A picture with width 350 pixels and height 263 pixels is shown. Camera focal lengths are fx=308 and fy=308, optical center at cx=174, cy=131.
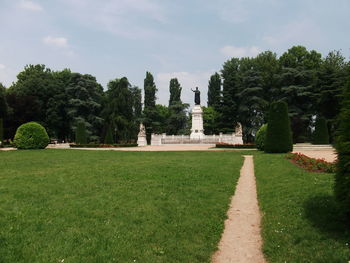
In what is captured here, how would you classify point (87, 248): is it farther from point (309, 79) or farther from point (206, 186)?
point (309, 79)

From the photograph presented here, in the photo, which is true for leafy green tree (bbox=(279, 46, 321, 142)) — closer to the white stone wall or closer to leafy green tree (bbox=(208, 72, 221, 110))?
the white stone wall

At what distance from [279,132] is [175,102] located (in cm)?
3871

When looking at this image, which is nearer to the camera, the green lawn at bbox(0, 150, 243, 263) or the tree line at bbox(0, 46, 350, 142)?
the green lawn at bbox(0, 150, 243, 263)

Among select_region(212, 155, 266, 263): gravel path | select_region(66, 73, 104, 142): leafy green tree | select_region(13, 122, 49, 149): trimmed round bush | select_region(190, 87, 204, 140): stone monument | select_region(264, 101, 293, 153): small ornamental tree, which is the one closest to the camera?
select_region(212, 155, 266, 263): gravel path

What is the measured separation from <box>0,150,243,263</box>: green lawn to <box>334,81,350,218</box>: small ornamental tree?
2102 millimetres

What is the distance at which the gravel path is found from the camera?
4516 mm

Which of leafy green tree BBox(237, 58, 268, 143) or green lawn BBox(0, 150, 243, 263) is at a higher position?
leafy green tree BBox(237, 58, 268, 143)

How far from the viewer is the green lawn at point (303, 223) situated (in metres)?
4.39

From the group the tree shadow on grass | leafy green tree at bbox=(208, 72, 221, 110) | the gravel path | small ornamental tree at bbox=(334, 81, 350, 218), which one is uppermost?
leafy green tree at bbox=(208, 72, 221, 110)

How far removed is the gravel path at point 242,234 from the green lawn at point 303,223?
0.54ft

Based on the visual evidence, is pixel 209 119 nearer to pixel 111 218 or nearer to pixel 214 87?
pixel 214 87

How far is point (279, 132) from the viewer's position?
20.2 metres

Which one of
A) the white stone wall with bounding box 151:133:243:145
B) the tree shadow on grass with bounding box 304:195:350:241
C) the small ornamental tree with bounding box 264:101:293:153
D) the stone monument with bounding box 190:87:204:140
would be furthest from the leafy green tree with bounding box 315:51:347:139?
the tree shadow on grass with bounding box 304:195:350:241

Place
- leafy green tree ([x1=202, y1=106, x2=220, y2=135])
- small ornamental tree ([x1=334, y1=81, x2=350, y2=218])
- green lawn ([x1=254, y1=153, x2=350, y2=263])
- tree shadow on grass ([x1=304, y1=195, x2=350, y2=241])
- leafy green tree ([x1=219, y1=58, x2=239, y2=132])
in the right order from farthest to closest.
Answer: leafy green tree ([x1=202, y1=106, x2=220, y2=135]), leafy green tree ([x1=219, y1=58, x2=239, y2=132]), tree shadow on grass ([x1=304, y1=195, x2=350, y2=241]), small ornamental tree ([x1=334, y1=81, x2=350, y2=218]), green lawn ([x1=254, y1=153, x2=350, y2=263])
